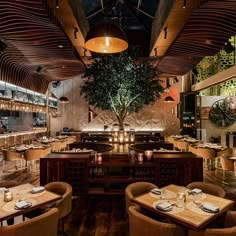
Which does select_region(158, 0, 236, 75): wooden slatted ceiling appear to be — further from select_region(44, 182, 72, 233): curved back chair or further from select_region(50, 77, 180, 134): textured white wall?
select_region(50, 77, 180, 134): textured white wall

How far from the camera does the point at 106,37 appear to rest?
2852 mm

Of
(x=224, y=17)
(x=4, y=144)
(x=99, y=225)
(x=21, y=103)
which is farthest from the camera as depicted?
(x=21, y=103)

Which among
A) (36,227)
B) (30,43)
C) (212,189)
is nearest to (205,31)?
(212,189)

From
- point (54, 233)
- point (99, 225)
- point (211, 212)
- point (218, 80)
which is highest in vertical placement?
point (218, 80)

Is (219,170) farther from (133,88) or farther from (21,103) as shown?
(21,103)

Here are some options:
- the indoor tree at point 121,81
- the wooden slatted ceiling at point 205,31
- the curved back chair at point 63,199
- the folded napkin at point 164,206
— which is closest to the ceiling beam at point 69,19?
the indoor tree at point 121,81

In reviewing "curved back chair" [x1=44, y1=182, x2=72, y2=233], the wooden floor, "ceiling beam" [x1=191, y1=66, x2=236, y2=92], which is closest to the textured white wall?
"ceiling beam" [x1=191, y1=66, x2=236, y2=92]

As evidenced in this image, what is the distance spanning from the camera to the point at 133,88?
6.83 meters

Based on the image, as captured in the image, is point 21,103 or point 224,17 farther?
point 21,103

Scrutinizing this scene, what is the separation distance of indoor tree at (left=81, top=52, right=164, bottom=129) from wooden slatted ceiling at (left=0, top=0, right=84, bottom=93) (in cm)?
99

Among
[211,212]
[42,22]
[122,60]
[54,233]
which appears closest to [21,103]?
[122,60]

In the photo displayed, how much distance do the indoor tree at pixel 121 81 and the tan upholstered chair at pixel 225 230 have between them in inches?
188

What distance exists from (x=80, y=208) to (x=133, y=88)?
3870mm

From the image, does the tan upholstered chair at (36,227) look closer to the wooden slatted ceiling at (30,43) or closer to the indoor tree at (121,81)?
the wooden slatted ceiling at (30,43)
